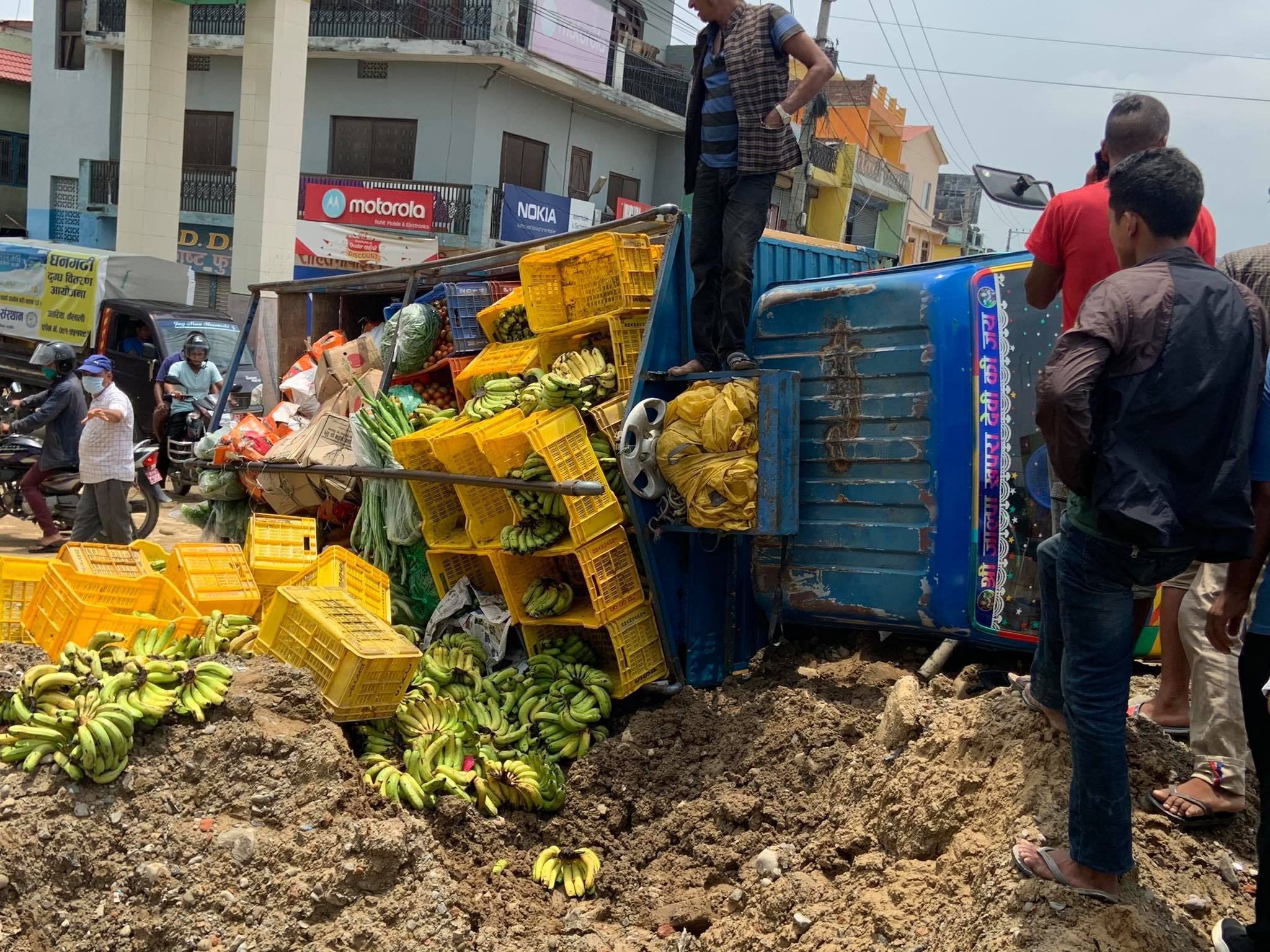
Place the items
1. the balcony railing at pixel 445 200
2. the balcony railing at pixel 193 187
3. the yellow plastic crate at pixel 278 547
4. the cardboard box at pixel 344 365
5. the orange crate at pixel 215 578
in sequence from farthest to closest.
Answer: the balcony railing at pixel 193 187 → the balcony railing at pixel 445 200 → the cardboard box at pixel 344 365 → the yellow plastic crate at pixel 278 547 → the orange crate at pixel 215 578

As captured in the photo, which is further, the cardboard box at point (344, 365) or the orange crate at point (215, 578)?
the cardboard box at point (344, 365)

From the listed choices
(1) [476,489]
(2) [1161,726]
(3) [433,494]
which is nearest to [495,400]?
(1) [476,489]

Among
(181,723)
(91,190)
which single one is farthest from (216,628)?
(91,190)

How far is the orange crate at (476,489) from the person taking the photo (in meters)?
5.72

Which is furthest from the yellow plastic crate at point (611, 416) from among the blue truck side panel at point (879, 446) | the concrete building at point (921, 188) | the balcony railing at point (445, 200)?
the concrete building at point (921, 188)

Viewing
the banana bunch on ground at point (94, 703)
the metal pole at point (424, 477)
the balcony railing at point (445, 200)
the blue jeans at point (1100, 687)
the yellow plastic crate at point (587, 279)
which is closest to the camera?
the blue jeans at point (1100, 687)

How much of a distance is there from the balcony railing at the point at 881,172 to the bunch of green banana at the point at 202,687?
3610cm

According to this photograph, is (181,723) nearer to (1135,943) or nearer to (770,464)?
(770,464)

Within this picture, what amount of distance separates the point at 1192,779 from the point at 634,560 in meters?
2.70

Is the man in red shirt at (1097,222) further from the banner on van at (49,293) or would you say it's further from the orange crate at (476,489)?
the banner on van at (49,293)

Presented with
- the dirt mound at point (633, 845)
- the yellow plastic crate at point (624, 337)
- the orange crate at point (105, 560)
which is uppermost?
the yellow plastic crate at point (624, 337)

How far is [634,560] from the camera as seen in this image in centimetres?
539

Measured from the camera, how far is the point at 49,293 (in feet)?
57.7

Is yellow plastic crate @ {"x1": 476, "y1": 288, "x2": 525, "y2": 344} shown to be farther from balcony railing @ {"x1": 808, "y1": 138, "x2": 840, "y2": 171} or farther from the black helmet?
balcony railing @ {"x1": 808, "y1": 138, "x2": 840, "y2": 171}
